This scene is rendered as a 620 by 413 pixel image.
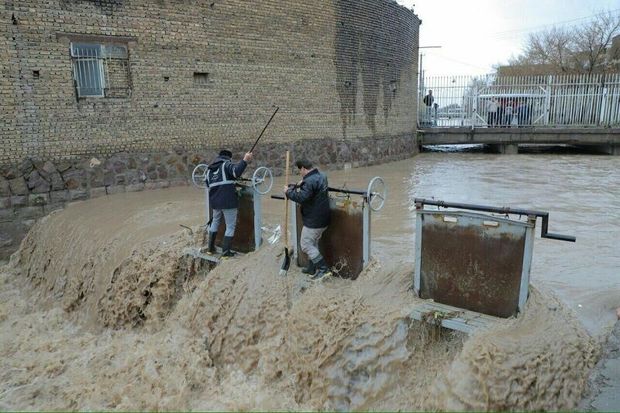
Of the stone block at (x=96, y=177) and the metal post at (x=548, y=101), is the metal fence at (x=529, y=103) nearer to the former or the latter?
the metal post at (x=548, y=101)

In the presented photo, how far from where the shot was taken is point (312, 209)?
606 cm

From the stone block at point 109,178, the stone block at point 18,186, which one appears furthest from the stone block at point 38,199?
the stone block at point 109,178

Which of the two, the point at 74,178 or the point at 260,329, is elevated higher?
the point at 74,178

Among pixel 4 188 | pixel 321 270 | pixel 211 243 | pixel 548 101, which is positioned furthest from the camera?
pixel 548 101

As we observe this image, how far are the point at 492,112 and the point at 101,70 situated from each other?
15866mm

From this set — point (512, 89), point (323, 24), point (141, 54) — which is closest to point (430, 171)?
point (323, 24)

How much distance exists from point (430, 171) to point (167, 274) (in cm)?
1076

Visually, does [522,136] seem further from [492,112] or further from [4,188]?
[4,188]

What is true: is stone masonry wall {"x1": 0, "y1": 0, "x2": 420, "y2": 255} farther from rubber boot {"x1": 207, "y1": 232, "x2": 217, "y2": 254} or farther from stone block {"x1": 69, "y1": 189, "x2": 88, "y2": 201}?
rubber boot {"x1": 207, "y1": 232, "x2": 217, "y2": 254}

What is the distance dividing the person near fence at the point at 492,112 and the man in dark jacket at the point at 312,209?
16999 mm

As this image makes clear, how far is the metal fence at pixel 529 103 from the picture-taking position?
66.2 feet

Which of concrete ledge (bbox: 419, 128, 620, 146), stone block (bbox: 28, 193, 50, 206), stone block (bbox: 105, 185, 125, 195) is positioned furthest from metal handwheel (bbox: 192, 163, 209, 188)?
concrete ledge (bbox: 419, 128, 620, 146)

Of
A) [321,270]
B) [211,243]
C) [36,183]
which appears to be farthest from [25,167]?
[321,270]

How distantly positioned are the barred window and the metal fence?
14101 millimetres
